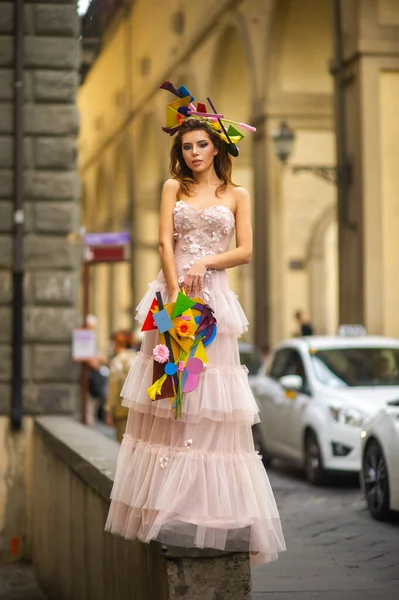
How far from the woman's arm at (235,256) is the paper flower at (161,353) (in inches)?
10.3

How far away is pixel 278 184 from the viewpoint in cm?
2812

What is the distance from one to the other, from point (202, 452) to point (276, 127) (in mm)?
21790

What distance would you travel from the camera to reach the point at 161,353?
5336 mm

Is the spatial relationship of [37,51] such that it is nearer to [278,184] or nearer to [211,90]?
[278,184]

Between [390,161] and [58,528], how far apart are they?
13.7 m

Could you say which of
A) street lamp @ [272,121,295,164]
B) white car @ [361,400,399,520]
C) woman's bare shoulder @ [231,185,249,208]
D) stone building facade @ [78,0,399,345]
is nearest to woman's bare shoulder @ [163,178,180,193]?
woman's bare shoulder @ [231,185,249,208]

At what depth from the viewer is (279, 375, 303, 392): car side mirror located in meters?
14.4

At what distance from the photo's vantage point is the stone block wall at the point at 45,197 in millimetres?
11109

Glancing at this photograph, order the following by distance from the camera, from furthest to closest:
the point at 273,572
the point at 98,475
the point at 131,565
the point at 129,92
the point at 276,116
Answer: the point at 129,92
the point at 276,116
the point at 273,572
the point at 98,475
the point at 131,565

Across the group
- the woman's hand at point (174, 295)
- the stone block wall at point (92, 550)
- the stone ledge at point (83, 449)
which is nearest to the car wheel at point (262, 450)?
the stone block wall at point (92, 550)

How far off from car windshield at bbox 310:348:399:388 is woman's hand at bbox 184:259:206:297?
891 cm

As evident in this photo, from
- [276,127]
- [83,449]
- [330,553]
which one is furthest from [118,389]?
[276,127]

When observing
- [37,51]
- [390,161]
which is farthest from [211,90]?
[37,51]

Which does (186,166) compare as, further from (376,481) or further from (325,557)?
(376,481)
